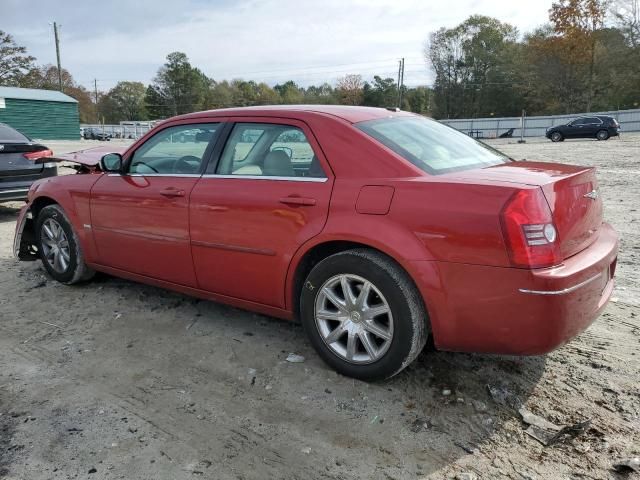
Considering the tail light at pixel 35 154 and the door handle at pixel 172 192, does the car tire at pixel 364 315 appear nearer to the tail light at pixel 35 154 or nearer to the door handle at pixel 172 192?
the door handle at pixel 172 192

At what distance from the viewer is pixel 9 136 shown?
27.1 feet

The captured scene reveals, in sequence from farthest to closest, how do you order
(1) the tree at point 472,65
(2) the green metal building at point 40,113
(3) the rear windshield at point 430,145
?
(1) the tree at point 472,65 → (2) the green metal building at point 40,113 → (3) the rear windshield at point 430,145

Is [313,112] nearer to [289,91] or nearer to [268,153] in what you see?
[268,153]

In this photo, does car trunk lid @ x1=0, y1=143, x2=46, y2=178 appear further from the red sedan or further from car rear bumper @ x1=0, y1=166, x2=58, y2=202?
the red sedan

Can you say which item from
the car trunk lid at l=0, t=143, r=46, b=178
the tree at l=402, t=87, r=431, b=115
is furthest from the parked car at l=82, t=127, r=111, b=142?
the tree at l=402, t=87, r=431, b=115

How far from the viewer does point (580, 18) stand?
5275 cm

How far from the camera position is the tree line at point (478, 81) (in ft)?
170

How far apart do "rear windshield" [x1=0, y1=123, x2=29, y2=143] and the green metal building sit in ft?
99.5

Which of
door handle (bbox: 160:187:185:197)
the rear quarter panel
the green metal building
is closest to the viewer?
door handle (bbox: 160:187:185:197)

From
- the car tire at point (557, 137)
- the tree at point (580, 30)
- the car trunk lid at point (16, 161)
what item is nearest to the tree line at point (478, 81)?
the tree at point (580, 30)

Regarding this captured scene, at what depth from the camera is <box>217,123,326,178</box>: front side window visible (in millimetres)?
3217

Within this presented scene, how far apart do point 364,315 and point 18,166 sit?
707cm

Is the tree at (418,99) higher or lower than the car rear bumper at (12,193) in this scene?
higher

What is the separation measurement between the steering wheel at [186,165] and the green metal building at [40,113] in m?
36.5
